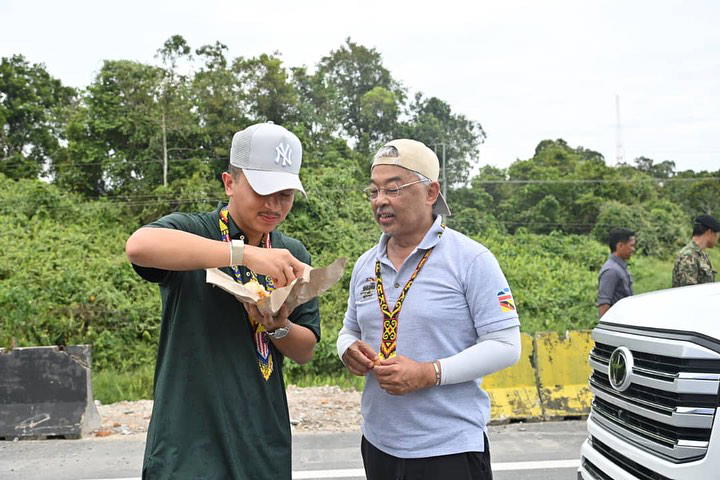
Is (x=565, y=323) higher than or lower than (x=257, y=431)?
lower

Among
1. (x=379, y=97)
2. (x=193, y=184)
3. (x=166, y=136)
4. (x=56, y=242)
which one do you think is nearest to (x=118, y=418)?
(x=56, y=242)

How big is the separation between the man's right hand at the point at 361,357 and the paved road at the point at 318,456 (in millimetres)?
3020

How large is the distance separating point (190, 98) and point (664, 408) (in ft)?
91.8

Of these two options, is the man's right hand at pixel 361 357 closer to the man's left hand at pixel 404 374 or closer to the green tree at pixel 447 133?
the man's left hand at pixel 404 374

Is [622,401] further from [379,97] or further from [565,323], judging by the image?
[379,97]

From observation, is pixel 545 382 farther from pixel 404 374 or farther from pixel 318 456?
pixel 404 374

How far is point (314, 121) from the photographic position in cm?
3084

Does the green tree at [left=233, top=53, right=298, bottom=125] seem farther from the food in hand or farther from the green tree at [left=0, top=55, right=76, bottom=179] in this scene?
the food in hand

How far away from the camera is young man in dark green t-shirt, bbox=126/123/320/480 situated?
205 centimetres

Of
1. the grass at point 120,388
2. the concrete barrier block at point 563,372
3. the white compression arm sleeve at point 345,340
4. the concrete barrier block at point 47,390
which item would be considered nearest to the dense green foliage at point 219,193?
the grass at point 120,388

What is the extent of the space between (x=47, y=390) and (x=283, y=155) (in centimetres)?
572

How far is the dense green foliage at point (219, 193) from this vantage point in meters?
18.2

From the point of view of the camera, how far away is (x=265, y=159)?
221 cm

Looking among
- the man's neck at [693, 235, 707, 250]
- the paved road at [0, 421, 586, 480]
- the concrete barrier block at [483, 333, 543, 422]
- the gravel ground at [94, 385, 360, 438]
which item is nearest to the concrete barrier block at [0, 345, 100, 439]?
the paved road at [0, 421, 586, 480]
